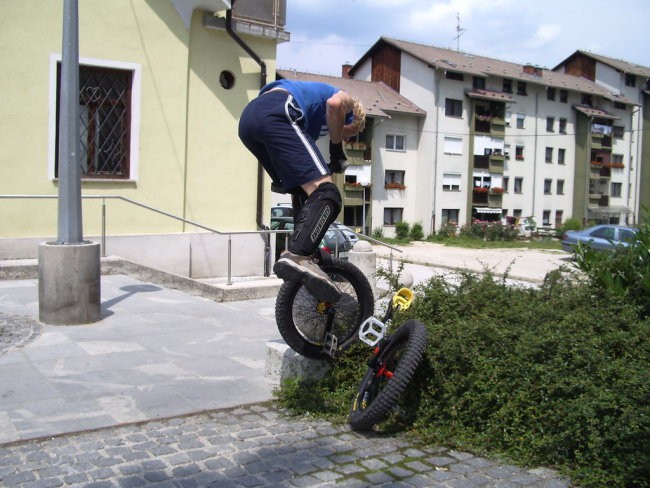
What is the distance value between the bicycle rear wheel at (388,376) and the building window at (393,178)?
42115mm

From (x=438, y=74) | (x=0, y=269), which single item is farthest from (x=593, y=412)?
(x=438, y=74)

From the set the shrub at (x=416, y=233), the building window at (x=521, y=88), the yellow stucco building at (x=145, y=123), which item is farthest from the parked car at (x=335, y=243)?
the building window at (x=521, y=88)

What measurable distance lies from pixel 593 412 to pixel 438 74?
147 feet

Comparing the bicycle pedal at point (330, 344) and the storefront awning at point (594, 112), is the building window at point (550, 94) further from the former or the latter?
the bicycle pedal at point (330, 344)

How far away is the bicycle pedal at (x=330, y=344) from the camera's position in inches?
193

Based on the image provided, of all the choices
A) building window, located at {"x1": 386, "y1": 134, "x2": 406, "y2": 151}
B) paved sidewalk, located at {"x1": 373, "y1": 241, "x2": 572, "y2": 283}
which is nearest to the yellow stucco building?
paved sidewalk, located at {"x1": 373, "y1": 241, "x2": 572, "y2": 283}

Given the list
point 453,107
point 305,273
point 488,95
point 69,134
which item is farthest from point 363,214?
point 305,273

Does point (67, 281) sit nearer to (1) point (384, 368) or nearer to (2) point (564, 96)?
(1) point (384, 368)

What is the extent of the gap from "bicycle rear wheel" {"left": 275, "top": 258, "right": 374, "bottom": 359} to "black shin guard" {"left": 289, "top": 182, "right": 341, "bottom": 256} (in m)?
0.84

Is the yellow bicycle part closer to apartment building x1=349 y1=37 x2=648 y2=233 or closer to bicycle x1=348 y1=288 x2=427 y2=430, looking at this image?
bicycle x1=348 y1=288 x2=427 y2=430

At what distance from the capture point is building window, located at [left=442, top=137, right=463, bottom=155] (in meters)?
47.7

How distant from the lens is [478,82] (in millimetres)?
49281

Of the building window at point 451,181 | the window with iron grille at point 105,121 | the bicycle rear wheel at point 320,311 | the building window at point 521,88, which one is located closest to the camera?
→ the bicycle rear wheel at point 320,311

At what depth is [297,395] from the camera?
5.00m
